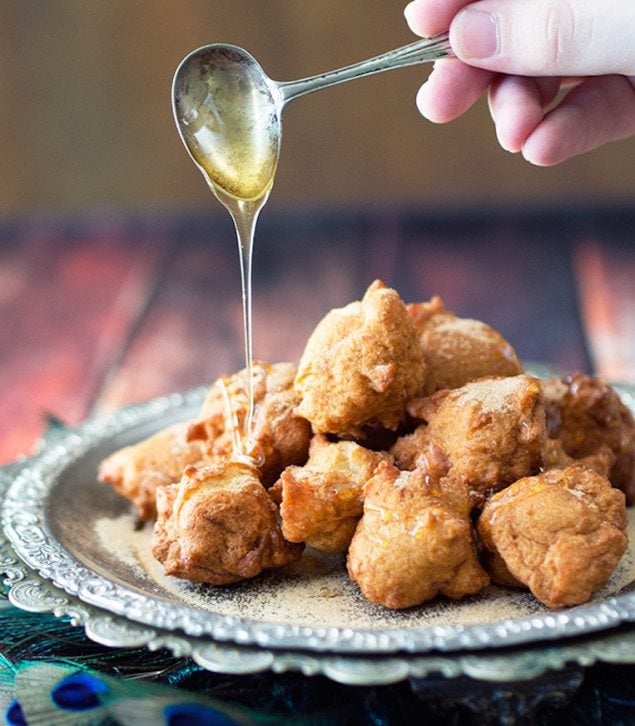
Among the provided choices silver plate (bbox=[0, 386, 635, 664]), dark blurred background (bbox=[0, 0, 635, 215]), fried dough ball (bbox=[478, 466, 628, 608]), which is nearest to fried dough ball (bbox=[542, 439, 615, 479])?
fried dough ball (bbox=[478, 466, 628, 608])

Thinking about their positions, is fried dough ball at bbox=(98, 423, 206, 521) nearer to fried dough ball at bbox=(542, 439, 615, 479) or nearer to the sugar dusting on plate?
the sugar dusting on plate

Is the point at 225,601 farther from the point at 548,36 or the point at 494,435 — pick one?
the point at 548,36

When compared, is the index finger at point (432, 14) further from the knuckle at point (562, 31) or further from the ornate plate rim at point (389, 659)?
the ornate plate rim at point (389, 659)

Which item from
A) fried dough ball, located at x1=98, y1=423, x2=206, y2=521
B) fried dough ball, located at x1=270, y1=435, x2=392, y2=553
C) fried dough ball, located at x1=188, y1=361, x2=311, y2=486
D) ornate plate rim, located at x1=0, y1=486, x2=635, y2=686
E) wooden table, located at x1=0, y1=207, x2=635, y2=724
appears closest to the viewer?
ornate plate rim, located at x1=0, y1=486, x2=635, y2=686

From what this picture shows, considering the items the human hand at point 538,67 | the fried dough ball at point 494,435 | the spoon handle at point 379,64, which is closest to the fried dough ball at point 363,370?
the fried dough ball at point 494,435

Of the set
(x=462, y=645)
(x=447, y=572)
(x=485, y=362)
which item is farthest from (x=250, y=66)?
(x=462, y=645)

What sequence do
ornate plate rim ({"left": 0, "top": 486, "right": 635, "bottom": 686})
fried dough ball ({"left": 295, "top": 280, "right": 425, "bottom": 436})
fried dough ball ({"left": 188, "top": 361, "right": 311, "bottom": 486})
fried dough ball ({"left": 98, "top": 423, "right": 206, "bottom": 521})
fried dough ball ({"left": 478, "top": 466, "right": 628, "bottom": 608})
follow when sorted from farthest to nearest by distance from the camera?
fried dough ball ({"left": 98, "top": 423, "right": 206, "bottom": 521}) → fried dough ball ({"left": 188, "top": 361, "right": 311, "bottom": 486}) → fried dough ball ({"left": 295, "top": 280, "right": 425, "bottom": 436}) → fried dough ball ({"left": 478, "top": 466, "right": 628, "bottom": 608}) → ornate plate rim ({"left": 0, "top": 486, "right": 635, "bottom": 686})
